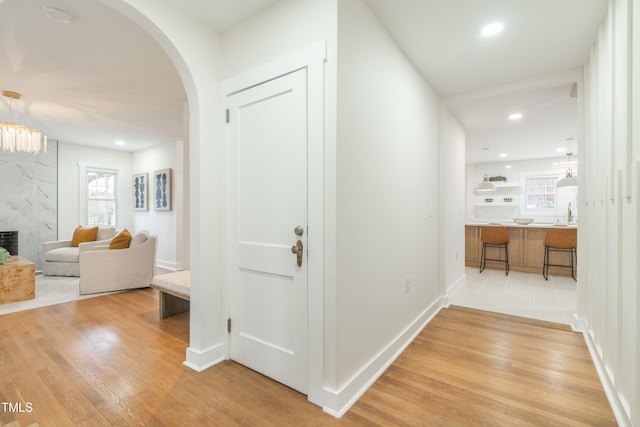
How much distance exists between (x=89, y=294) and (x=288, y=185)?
388 centimetres

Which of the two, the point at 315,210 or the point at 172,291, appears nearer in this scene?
the point at 315,210

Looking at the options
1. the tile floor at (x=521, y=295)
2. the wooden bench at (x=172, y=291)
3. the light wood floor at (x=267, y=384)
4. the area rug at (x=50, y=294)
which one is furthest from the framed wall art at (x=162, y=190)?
the tile floor at (x=521, y=295)

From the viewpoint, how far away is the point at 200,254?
2117 millimetres

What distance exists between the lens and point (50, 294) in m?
4.04

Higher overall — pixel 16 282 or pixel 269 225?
pixel 269 225

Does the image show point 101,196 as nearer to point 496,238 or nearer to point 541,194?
point 496,238

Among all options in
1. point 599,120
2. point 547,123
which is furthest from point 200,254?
point 547,123

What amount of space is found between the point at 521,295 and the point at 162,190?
21.2ft

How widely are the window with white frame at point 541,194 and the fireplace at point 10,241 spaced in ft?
38.4

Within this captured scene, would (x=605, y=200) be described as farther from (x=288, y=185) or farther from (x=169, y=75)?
(x=169, y=75)

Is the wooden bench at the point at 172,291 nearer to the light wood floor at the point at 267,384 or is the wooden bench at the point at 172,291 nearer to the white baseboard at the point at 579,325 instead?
the light wood floor at the point at 267,384

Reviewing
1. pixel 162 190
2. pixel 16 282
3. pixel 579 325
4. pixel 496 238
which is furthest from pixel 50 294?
pixel 496 238

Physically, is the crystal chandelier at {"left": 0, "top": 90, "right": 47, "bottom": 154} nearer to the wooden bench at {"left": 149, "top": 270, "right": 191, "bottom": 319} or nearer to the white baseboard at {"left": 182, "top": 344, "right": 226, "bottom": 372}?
the wooden bench at {"left": 149, "top": 270, "right": 191, "bottom": 319}

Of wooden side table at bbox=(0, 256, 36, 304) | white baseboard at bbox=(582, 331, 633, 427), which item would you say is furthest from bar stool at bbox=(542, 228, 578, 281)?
wooden side table at bbox=(0, 256, 36, 304)
